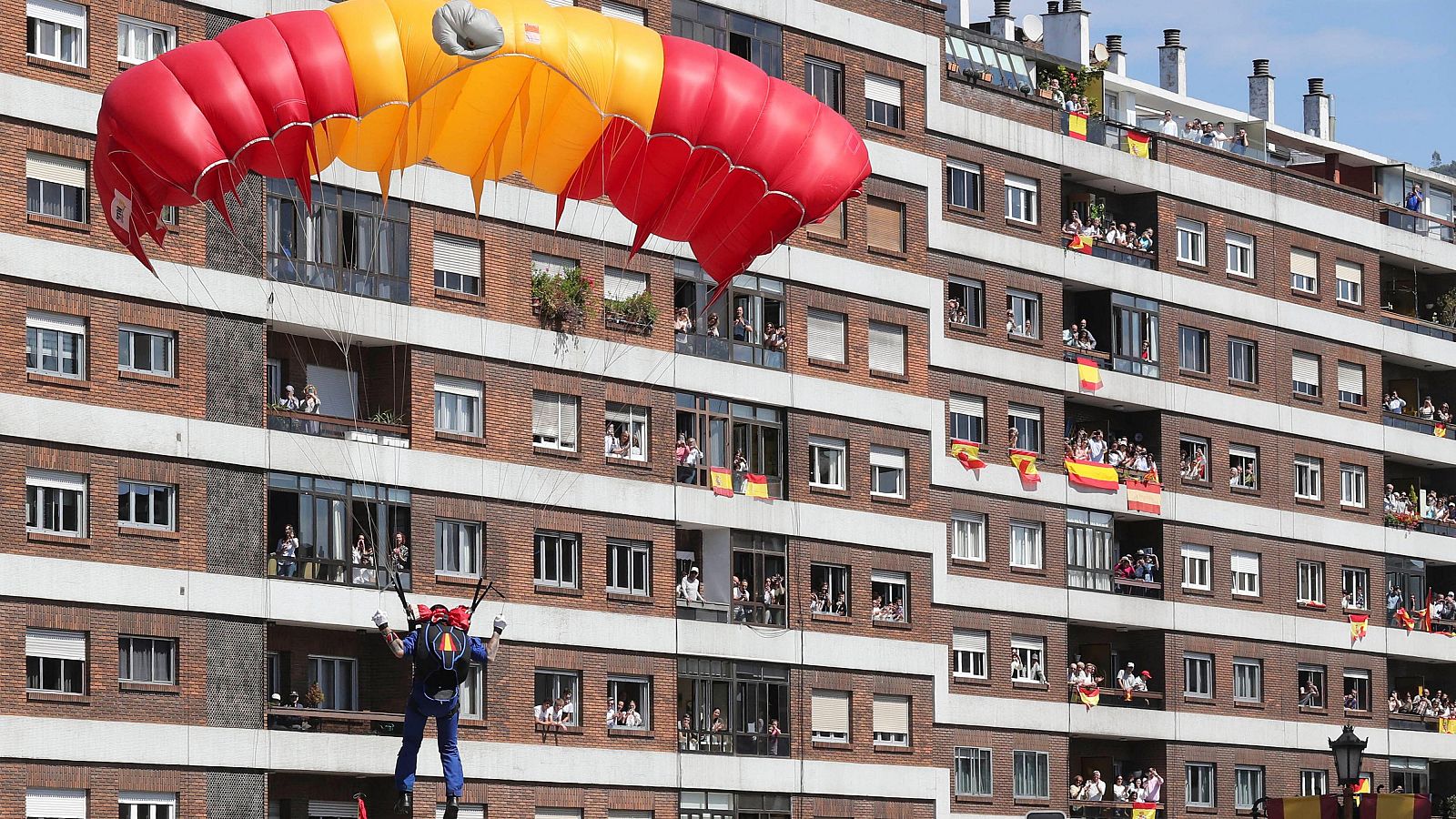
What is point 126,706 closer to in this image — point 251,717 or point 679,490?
point 251,717

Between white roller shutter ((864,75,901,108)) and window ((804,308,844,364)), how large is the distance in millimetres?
6269

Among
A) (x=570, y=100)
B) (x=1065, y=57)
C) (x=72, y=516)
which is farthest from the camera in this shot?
(x=1065, y=57)

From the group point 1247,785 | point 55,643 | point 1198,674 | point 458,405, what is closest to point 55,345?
point 55,643

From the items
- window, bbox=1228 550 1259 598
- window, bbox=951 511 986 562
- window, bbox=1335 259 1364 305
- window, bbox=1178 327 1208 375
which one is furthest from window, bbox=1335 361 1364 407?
window, bbox=951 511 986 562

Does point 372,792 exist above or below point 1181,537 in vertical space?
below

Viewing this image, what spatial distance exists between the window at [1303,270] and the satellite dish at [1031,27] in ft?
35.6

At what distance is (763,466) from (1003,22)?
26384mm

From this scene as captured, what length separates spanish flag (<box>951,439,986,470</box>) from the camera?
77.1 meters

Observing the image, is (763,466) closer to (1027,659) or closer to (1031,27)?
(1027,659)

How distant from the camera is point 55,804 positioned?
184 ft

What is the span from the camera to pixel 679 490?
228 ft

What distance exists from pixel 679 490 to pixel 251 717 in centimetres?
1432

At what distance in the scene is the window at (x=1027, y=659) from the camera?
255 ft

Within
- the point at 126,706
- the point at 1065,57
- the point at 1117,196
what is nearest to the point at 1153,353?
the point at 1117,196
